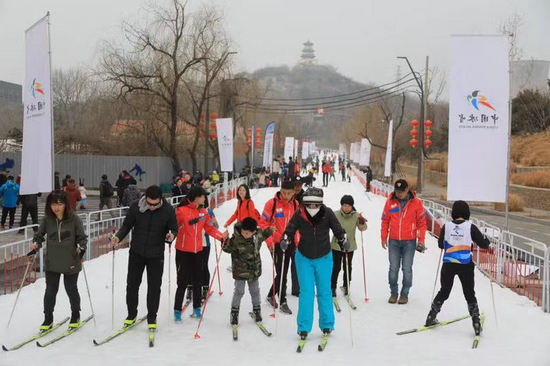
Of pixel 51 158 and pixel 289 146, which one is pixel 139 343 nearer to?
pixel 51 158

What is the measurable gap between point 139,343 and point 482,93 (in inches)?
264

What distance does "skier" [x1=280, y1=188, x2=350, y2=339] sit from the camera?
6457 millimetres

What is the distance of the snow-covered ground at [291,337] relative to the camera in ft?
19.3

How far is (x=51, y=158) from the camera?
8938 mm

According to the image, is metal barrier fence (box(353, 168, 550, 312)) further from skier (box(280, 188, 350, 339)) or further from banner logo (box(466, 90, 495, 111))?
skier (box(280, 188, 350, 339))

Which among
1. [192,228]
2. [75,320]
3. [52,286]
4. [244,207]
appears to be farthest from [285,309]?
[52,286]

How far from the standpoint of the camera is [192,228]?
7.39m

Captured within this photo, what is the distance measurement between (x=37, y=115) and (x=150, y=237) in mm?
3749

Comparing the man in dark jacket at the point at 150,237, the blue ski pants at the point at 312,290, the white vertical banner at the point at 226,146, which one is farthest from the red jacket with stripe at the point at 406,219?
the white vertical banner at the point at 226,146

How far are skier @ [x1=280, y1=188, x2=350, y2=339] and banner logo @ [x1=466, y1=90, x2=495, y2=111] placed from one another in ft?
14.4

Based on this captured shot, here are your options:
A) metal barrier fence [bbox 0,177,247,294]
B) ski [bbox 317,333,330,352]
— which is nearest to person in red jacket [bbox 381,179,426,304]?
ski [bbox 317,333,330,352]

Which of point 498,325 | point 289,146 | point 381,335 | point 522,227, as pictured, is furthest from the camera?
point 289,146

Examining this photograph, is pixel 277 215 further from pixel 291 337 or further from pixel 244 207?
pixel 291 337

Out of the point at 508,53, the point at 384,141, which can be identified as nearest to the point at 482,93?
the point at 508,53
